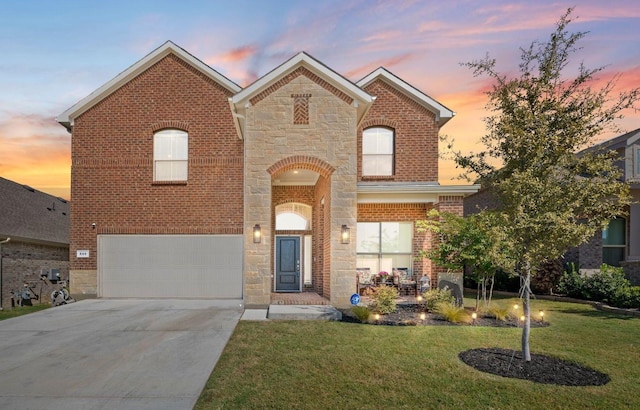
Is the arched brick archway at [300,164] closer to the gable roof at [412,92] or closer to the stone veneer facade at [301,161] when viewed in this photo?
the stone veneer facade at [301,161]

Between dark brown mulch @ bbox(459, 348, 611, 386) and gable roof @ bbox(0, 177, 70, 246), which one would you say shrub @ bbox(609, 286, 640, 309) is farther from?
gable roof @ bbox(0, 177, 70, 246)

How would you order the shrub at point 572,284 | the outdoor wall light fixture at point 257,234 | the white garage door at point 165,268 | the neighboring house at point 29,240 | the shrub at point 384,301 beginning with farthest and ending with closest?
the neighboring house at point 29,240 < the white garage door at point 165,268 < the shrub at point 572,284 < the outdoor wall light fixture at point 257,234 < the shrub at point 384,301

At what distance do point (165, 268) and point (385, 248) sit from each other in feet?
26.5

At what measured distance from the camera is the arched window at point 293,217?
15.9 m

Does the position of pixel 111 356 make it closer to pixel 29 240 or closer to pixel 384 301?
pixel 384 301

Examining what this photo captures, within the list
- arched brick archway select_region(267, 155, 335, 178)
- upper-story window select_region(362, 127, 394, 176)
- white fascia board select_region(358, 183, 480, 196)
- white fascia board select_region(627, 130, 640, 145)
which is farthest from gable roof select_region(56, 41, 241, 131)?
white fascia board select_region(627, 130, 640, 145)

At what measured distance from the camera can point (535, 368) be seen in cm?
657

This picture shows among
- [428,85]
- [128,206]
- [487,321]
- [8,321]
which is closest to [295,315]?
[487,321]

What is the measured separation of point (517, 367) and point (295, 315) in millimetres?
5418

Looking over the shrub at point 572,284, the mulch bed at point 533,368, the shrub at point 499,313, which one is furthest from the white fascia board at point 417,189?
the mulch bed at point 533,368

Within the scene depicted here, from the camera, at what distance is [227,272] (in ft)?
49.2

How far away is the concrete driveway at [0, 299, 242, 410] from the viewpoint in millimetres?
5457

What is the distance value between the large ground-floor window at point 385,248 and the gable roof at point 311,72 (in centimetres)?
491

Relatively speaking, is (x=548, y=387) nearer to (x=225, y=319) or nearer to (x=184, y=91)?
(x=225, y=319)
